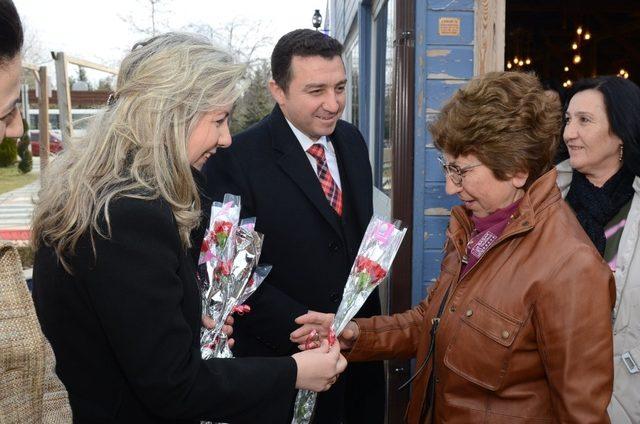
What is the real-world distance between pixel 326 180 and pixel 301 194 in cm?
18

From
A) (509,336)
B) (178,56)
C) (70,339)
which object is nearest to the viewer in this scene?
(70,339)

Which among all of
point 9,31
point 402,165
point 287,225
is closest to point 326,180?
point 287,225

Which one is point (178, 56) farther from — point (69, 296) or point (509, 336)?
point (509, 336)

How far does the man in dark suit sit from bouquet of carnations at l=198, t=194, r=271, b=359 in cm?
52

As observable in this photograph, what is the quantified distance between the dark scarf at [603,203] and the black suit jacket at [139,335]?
61.4 inches

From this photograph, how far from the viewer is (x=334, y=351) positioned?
179 centimetres

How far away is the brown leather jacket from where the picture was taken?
1625 millimetres

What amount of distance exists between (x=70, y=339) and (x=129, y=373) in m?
0.17

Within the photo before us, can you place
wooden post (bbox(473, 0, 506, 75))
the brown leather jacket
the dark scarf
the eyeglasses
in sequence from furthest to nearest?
wooden post (bbox(473, 0, 506, 75)), the dark scarf, the eyeglasses, the brown leather jacket

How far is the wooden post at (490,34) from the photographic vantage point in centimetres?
320

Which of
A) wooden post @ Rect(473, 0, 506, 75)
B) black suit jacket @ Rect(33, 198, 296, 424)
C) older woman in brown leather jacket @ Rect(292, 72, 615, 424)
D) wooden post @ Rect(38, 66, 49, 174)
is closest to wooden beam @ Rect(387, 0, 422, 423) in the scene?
wooden post @ Rect(473, 0, 506, 75)

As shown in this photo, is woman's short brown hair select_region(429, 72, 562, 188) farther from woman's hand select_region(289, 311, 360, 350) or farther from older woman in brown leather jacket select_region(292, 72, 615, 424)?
woman's hand select_region(289, 311, 360, 350)

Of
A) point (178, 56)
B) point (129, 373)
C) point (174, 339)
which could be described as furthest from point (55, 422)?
point (178, 56)

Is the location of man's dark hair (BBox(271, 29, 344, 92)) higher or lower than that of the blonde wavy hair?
higher
